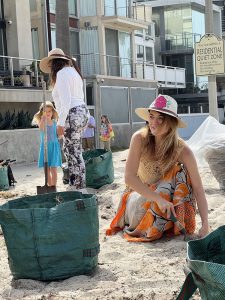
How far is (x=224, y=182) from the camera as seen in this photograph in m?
6.63

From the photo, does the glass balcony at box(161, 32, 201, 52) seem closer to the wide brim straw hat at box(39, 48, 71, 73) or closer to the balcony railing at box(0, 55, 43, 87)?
the balcony railing at box(0, 55, 43, 87)

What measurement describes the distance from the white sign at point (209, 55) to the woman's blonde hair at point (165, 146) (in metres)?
8.02

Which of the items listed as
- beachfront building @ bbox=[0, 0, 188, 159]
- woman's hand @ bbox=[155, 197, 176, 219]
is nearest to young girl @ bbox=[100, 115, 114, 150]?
beachfront building @ bbox=[0, 0, 188, 159]

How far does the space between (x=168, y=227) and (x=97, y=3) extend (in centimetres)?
2257

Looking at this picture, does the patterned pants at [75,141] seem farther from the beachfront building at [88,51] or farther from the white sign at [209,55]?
the beachfront building at [88,51]

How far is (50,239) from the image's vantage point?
350cm

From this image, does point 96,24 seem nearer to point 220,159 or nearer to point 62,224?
point 220,159

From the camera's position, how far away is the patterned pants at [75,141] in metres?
6.17

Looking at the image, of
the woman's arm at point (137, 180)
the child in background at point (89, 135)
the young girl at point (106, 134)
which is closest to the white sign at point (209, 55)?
the child in background at point (89, 135)

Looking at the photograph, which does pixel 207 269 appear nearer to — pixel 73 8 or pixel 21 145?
pixel 21 145

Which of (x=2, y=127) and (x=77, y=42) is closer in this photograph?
(x=2, y=127)

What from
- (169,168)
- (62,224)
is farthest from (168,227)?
(62,224)

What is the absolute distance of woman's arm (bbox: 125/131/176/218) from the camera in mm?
4258

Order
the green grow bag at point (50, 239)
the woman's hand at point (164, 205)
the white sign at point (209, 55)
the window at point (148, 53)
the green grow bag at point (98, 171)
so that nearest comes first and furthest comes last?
the green grow bag at point (50, 239) → the woman's hand at point (164, 205) → the green grow bag at point (98, 171) → the white sign at point (209, 55) → the window at point (148, 53)
